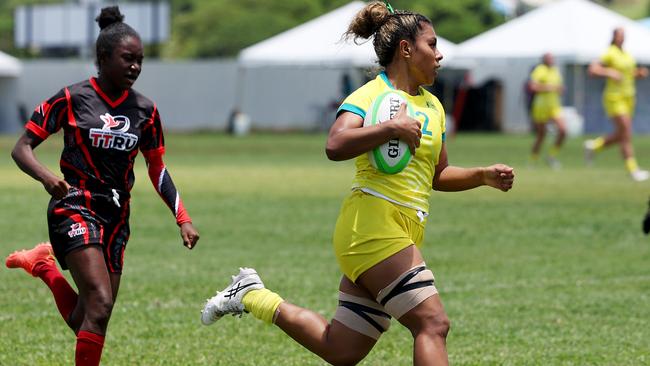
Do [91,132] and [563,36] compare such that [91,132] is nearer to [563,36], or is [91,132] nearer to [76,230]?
[76,230]

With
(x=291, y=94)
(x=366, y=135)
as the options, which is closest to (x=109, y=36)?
(x=366, y=135)

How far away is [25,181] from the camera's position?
2127 centimetres

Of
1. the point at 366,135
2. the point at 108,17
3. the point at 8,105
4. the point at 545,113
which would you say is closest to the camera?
the point at 366,135

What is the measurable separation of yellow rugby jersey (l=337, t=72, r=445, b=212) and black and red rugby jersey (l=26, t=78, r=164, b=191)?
4.20 feet

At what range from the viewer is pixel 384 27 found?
5867 mm

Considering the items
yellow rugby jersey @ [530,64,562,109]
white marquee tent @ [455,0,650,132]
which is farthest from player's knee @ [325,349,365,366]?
white marquee tent @ [455,0,650,132]

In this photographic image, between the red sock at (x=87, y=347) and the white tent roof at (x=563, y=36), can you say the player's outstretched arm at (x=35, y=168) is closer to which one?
the red sock at (x=87, y=347)

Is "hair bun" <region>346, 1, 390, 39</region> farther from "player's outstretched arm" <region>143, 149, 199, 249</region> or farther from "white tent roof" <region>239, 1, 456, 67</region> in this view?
"white tent roof" <region>239, 1, 456, 67</region>

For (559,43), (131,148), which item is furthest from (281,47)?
(131,148)

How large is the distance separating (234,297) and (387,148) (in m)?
1.27

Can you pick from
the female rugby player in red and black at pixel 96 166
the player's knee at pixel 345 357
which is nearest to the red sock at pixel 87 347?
the female rugby player in red and black at pixel 96 166

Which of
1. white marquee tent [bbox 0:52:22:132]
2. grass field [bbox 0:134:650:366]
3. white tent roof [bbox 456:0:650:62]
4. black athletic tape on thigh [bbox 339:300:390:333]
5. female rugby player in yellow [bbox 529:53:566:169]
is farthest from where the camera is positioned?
white marquee tent [bbox 0:52:22:132]

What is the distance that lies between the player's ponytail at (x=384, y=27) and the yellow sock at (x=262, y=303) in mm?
1257

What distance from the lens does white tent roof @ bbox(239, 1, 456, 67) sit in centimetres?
3928
